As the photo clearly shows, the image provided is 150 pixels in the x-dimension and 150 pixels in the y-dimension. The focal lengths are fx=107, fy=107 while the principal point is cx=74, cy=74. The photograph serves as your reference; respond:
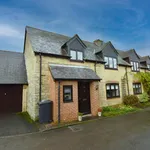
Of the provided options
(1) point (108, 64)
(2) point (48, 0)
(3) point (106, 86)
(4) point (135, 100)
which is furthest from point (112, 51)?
(2) point (48, 0)

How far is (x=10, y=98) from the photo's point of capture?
11.2m

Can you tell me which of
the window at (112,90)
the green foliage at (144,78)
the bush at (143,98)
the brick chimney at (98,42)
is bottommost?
the bush at (143,98)

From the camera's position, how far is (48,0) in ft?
33.4

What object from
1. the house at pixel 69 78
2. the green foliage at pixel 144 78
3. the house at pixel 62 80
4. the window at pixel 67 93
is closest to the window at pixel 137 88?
the green foliage at pixel 144 78

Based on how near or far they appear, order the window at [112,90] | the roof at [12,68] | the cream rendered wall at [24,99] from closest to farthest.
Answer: the roof at [12,68] → the cream rendered wall at [24,99] → the window at [112,90]

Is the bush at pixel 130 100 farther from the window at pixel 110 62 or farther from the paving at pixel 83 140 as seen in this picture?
the paving at pixel 83 140

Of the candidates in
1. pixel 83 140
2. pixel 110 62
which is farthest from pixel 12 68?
pixel 110 62

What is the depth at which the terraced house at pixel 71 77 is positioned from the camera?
8.57 meters

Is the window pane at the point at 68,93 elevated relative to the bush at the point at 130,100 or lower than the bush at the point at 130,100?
elevated

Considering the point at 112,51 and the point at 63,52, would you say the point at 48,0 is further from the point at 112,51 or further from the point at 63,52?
the point at 112,51

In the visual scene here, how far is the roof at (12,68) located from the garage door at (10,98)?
0.76 m

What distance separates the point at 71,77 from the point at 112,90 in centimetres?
706

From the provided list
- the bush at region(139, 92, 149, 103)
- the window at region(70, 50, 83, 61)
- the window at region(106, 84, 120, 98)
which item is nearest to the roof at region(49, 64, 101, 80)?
the window at region(70, 50, 83, 61)

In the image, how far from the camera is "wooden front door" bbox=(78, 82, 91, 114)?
32.6 feet
